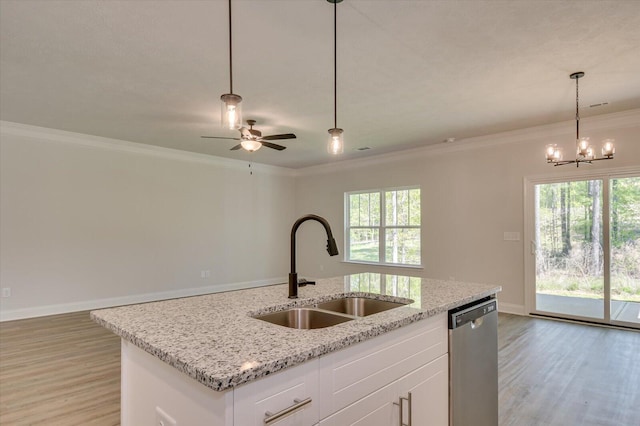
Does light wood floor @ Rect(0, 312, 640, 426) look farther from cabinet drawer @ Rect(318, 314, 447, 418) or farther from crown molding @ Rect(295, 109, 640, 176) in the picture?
crown molding @ Rect(295, 109, 640, 176)

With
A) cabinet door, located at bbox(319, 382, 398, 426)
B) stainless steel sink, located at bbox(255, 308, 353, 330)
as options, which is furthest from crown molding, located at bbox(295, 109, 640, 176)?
cabinet door, located at bbox(319, 382, 398, 426)

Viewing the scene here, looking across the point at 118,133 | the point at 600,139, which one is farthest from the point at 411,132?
the point at 118,133

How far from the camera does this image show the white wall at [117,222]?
4.86 meters

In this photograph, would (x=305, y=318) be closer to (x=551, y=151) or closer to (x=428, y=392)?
(x=428, y=392)

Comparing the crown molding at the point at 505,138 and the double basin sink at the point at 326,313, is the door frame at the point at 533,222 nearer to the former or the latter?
the crown molding at the point at 505,138

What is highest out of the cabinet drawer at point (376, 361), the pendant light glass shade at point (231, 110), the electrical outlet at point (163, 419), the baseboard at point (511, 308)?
the pendant light glass shade at point (231, 110)

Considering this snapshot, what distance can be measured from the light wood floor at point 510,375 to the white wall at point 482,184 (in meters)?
1.17

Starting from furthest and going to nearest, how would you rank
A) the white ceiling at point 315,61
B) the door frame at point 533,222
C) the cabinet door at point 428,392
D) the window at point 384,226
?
the window at point 384,226 → the door frame at point 533,222 → the white ceiling at point 315,61 → the cabinet door at point 428,392

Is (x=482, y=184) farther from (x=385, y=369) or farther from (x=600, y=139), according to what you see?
(x=385, y=369)

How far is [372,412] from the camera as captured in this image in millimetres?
1297

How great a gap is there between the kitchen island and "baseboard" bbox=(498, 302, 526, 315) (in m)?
4.02

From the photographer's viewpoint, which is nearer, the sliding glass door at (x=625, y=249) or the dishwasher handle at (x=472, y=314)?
the dishwasher handle at (x=472, y=314)

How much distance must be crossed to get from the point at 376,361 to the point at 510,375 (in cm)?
237

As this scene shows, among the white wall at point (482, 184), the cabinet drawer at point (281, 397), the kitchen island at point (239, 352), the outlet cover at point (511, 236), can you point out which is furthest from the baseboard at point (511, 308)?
the cabinet drawer at point (281, 397)
